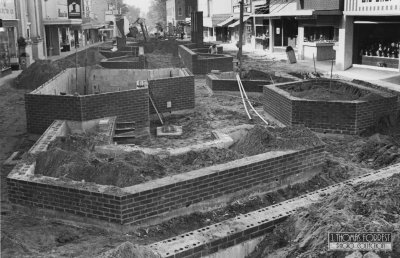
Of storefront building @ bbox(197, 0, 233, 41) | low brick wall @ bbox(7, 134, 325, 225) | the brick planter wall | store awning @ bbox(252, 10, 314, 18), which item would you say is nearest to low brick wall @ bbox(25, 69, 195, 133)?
the brick planter wall

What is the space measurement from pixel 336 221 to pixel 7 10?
3038 cm

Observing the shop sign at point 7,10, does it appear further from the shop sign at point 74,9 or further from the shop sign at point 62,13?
the shop sign at point 74,9

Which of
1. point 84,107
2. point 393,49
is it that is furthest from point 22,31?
point 84,107

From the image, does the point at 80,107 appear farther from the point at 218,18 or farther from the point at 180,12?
the point at 180,12

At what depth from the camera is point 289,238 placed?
19.0 ft

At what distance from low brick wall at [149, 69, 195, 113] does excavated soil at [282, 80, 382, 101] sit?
9.69 ft

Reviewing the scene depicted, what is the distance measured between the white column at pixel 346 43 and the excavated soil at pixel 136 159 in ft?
59.8

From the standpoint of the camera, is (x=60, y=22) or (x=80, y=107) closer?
(x=80, y=107)

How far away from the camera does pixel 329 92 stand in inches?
557

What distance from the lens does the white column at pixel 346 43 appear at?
26.4 m

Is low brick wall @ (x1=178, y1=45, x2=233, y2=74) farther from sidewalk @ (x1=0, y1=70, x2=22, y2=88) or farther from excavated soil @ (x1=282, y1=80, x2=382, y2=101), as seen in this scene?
excavated soil @ (x1=282, y1=80, x2=382, y2=101)

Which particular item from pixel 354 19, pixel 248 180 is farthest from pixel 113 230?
pixel 354 19

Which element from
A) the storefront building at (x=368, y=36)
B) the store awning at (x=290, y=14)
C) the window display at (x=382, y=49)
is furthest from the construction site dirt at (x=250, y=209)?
the store awning at (x=290, y=14)

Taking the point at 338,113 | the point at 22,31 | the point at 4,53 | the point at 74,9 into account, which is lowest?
the point at 338,113
